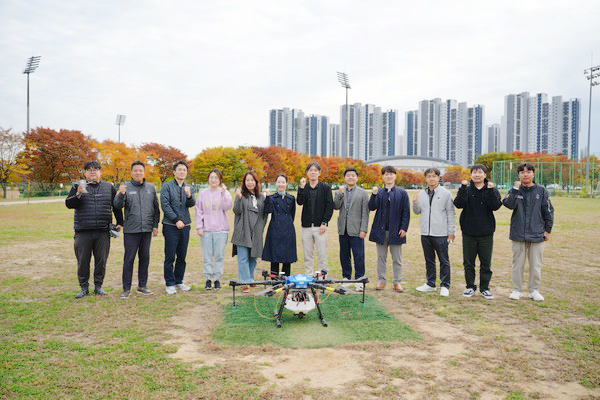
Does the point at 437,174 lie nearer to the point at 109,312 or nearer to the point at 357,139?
the point at 109,312

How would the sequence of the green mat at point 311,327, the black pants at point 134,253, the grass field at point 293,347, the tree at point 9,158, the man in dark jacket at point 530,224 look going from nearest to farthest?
the grass field at point 293,347, the green mat at point 311,327, the man in dark jacket at point 530,224, the black pants at point 134,253, the tree at point 9,158

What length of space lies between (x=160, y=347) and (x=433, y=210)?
4.56 meters

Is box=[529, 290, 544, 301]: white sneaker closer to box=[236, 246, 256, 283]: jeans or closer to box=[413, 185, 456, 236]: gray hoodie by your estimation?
box=[413, 185, 456, 236]: gray hoodie

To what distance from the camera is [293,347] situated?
432 centimetres

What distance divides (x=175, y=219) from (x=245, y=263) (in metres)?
1.36

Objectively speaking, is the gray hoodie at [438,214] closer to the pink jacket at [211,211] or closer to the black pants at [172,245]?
the pink jacket at [211,211]

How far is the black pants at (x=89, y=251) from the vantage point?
6258 mm

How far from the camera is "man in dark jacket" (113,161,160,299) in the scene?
631 cm

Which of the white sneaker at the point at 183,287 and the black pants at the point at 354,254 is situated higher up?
the black pants at the point at 354,254

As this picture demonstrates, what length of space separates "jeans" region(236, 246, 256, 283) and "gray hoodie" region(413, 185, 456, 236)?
9.65ft

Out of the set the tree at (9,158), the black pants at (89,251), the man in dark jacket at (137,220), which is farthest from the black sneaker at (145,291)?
the tree at (9,158)

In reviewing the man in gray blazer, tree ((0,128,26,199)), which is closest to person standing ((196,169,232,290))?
the man in gray blazer

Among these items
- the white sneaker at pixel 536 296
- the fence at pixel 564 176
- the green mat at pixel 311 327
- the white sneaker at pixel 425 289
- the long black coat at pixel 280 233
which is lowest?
the green mat at pixel 311 327

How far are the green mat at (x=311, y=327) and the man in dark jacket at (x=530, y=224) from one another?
2.42m
